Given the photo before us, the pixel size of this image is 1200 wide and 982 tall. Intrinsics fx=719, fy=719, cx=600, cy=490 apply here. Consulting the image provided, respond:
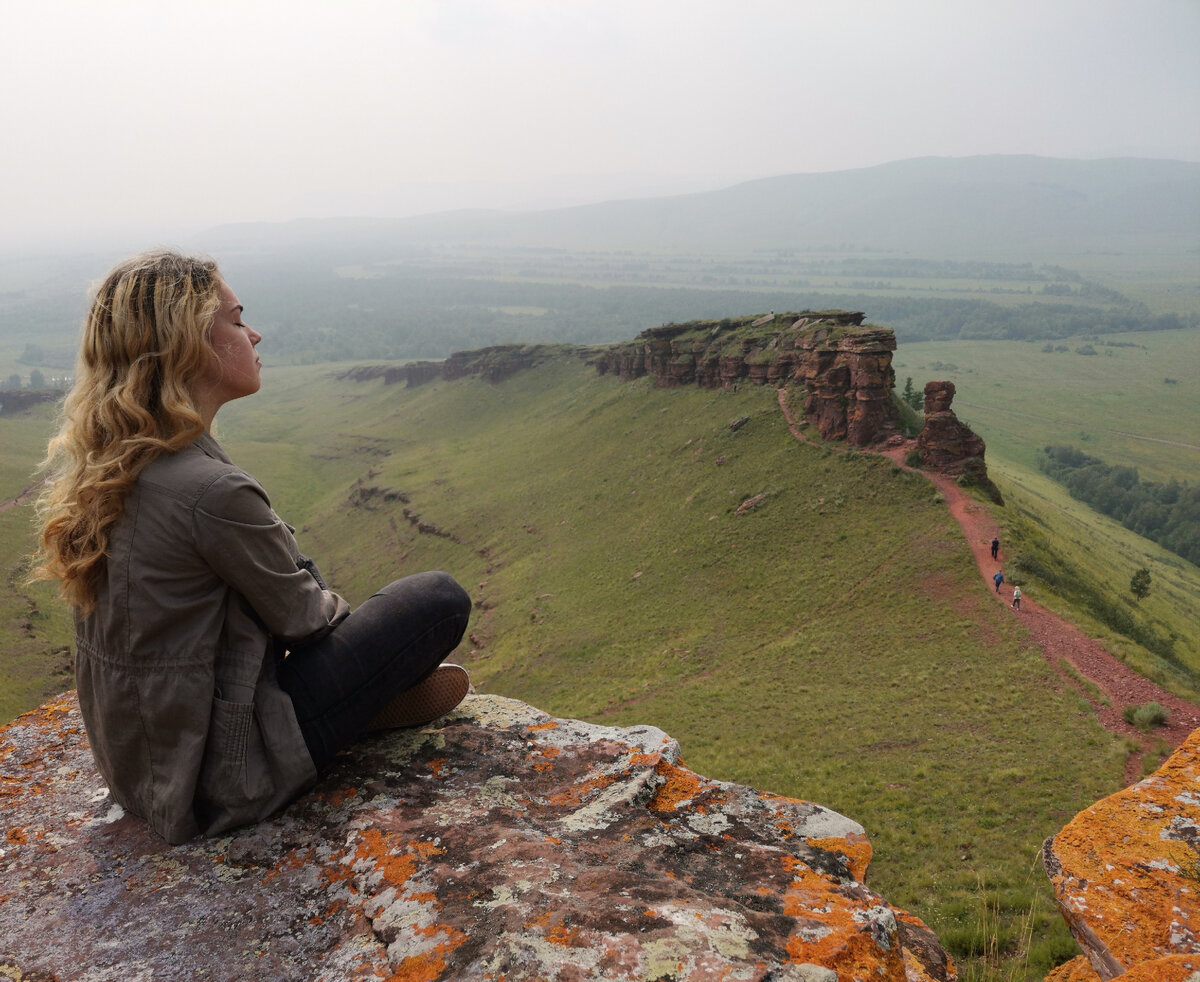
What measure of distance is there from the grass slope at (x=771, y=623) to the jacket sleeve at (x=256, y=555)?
5117 millimetres

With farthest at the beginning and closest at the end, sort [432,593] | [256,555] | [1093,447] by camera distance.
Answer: [1093,447] → [432,593] → [256,555]

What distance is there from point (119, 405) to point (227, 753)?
1926mm

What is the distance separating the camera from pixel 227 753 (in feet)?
12.7

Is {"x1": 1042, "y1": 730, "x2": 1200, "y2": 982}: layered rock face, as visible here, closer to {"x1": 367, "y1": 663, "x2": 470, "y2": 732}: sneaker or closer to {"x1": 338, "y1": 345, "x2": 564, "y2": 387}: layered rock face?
{"x1": 367, "y1": 663, "x2": 470, "y2": 732}: sneaker

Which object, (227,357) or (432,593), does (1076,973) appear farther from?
(227,357)

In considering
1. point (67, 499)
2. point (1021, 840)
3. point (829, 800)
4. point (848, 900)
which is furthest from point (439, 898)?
point (829, 800)

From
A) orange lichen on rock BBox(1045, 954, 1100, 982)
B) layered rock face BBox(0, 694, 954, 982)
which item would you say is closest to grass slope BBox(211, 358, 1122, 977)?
orange lichen on rock BBox(1045, 954, 1100, 982)

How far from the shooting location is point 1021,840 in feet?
42.7

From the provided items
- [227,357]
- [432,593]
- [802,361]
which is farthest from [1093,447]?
[227,357]

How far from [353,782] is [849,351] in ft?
117

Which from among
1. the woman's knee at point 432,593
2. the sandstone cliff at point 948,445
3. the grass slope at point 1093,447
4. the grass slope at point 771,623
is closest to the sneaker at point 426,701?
the woman's knee at point 432,593

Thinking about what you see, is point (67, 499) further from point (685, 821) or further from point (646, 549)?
point (646, 549)

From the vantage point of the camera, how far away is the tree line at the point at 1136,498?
2918 inches

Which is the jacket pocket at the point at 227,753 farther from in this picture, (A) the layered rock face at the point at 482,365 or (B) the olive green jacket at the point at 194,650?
(A) the layered rock face at the point at 482,365
